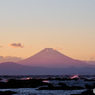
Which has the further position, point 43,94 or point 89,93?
point 43,94

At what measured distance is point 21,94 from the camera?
54500 mm

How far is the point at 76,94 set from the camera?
52469 mm

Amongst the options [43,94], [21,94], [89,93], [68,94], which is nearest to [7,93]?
[21,94]

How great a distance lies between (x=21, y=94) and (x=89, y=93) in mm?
11332

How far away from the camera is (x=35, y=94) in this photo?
5484cm

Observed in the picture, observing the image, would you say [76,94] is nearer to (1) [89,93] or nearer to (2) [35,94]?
(1) [89,93]

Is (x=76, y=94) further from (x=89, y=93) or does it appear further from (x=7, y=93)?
(x=7, y=93)

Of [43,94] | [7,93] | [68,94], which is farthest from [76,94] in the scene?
[7,93]

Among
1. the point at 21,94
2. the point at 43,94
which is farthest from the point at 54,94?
the point at 21,94

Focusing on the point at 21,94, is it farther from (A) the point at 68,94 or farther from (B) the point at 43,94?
(A) the point at 68,94

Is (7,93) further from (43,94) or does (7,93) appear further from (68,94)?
(68,94)

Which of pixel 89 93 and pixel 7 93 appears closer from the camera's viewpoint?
pixel 89 93

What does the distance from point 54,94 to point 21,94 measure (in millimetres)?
5320

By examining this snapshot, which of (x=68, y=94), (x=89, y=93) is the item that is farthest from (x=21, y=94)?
(x=89, y=93)
